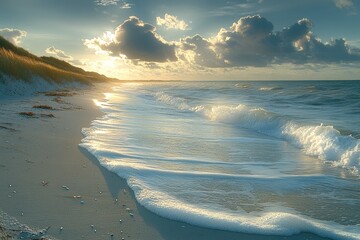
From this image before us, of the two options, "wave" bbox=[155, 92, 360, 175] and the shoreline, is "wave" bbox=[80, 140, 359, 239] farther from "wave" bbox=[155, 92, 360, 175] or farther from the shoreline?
"wave" bbox=[155, 92, 360, 175]

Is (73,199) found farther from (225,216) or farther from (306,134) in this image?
(306,134)

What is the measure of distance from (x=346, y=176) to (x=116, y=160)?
17.2 ft

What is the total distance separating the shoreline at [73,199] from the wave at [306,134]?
575 centimetres

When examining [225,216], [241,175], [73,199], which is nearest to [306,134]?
[241,175]

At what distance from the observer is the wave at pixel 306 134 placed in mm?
9328

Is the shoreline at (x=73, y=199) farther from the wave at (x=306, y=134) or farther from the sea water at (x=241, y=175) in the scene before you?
the wave at (x=306, y=134)

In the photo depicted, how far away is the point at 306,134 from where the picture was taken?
12383 millimetres

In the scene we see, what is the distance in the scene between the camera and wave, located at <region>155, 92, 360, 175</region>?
9.33 metres

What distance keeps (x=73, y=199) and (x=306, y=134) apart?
9803 millimetres

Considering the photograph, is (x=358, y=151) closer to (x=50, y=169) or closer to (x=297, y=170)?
(x=297, y=170)

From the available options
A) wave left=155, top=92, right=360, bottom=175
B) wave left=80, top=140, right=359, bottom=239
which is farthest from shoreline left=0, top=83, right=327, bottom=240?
wave left=155, top=92, right=360, bottom=175

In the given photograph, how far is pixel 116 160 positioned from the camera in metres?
7.20

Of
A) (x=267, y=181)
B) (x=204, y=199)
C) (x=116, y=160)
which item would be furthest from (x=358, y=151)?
(x=116, y=160)

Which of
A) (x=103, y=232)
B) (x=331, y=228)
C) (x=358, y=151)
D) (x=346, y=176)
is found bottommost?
(x=103, y=232)
